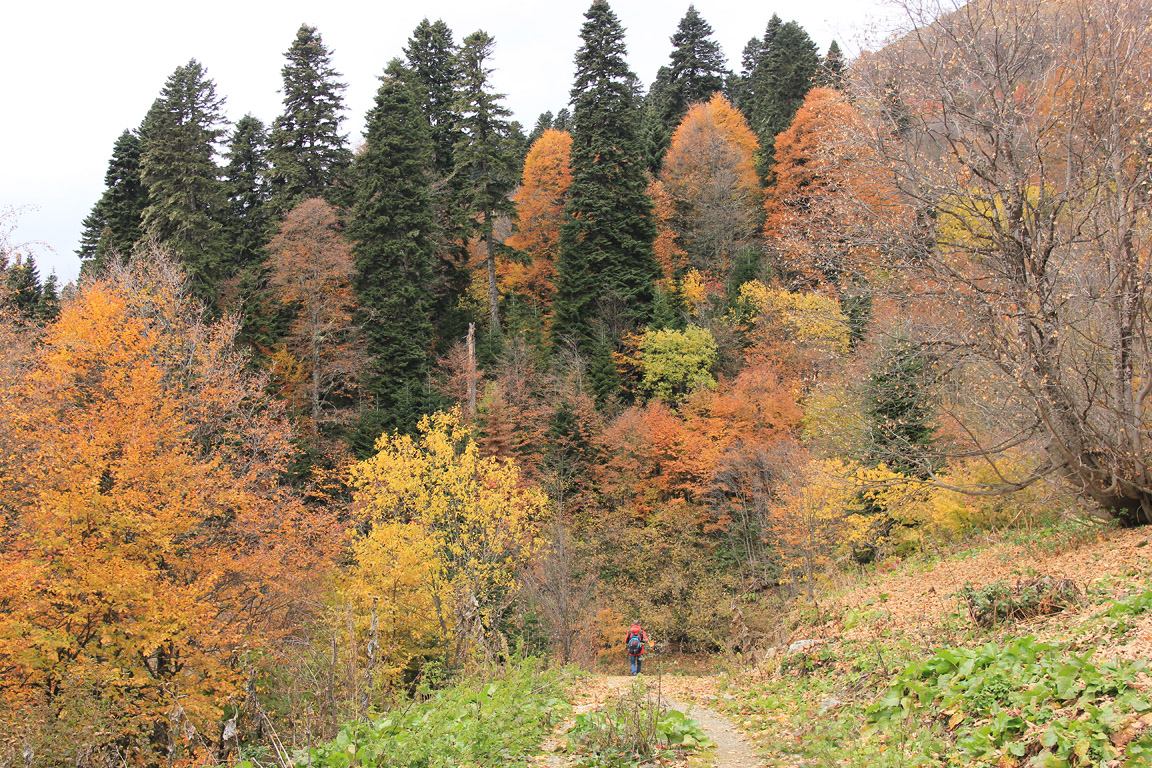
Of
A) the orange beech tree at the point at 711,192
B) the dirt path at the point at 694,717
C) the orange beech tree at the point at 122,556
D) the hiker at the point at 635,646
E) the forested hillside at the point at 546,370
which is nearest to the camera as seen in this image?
the dirt path at the point at 694,717

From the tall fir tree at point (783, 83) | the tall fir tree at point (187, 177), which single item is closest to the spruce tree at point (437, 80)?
the tall fir tree at point (187, 177)

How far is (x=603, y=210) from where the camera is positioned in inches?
1351

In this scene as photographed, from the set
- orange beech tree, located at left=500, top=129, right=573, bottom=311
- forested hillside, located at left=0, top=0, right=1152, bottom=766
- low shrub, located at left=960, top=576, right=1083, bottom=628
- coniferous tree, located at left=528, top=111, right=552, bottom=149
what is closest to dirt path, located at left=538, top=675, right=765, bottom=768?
forested hillside, located at left=0, top=0, right=1152, bottom=766

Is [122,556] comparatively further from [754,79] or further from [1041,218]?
[754,79]

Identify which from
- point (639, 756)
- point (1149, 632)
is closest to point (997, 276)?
point (1149, 632)

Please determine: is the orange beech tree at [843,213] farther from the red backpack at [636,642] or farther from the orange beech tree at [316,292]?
the orange beech tree at [316,292]

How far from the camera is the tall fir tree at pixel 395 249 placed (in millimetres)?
30375

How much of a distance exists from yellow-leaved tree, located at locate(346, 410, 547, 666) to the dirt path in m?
5.96

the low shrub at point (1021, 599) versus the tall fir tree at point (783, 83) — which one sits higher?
the tall fir tree at point (783, 83)

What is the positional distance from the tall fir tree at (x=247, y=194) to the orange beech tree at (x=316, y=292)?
9.80 ft

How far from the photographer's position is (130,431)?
14680mm

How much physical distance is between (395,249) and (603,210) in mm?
10318

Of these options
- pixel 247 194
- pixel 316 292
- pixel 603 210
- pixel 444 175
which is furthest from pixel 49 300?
pixel 603 210

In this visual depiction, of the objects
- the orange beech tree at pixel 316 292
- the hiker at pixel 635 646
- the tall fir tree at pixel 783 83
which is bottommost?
the hiker at pixel 635 646
